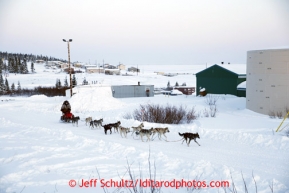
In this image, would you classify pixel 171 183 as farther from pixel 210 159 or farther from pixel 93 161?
pixel 93 161

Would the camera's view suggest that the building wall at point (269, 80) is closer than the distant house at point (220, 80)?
Yes

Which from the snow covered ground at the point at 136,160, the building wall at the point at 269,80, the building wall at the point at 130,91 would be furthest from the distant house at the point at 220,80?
the snow covered ground at the point at 136,160

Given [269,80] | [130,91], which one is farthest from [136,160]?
[130,91]

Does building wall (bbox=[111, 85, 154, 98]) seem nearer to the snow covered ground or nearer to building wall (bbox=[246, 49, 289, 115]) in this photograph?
building wall (bbox=[246, 49, 289, 115])

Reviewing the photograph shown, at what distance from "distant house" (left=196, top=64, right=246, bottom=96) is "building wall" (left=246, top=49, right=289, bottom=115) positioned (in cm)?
1265

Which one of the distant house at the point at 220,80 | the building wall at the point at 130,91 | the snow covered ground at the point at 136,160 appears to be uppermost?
the distant house at the point at 220,80

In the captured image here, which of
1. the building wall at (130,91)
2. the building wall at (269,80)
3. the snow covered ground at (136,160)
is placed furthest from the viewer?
the building wall at (130,91)

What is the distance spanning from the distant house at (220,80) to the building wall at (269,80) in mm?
12647

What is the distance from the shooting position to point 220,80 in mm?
37500

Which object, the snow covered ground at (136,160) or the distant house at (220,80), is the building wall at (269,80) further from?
the distant house at (220,80)

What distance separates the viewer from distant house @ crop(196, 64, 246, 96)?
3547 cm

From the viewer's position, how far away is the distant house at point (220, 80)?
35469 mm

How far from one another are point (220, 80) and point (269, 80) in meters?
16.2

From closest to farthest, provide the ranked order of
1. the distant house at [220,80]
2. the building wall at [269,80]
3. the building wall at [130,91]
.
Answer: the building wall at [269,80] → the distant house at [220,80] → the building wall at [130,91]
